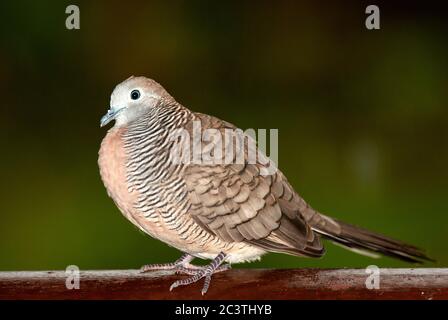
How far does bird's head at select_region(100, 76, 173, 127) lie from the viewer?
1564 mm

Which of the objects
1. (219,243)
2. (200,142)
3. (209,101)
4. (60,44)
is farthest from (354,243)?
(60,44)

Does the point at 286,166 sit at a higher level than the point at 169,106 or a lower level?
lower

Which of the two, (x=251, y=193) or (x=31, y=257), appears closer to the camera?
(x=251, y=193)

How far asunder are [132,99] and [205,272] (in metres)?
0.42

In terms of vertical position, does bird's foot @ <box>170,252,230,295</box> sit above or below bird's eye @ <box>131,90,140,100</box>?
below

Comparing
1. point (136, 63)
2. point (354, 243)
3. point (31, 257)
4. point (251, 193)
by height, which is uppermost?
point (136, 63)

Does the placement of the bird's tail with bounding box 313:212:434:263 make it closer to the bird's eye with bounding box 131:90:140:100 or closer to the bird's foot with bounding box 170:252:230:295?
the bird's foot with bounding box 170:252:230:295

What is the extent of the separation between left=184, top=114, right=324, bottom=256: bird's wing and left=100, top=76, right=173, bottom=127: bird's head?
16 centimetres

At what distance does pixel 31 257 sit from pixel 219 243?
989 millimetres

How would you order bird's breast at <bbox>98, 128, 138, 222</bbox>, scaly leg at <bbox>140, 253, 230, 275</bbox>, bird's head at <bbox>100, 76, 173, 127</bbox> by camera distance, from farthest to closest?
1. scaly leg at <bbox>140, 253, 230, 275</bbox>
2. bird's breast at <bbox>98, 128, 138, 222</bbox>
3. bird's head at <bbox>100, 76, 173, 127</bbox>

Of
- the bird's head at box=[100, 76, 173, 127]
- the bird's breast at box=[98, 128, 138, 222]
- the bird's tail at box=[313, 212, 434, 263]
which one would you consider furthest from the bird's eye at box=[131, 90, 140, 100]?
the bird's tail at box=[313, 212, 434, 263]

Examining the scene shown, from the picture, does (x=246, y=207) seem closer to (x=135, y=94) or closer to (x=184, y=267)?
(x=184, y=267)

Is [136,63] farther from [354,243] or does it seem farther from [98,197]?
[354,243]

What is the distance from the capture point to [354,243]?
1.89 metres
